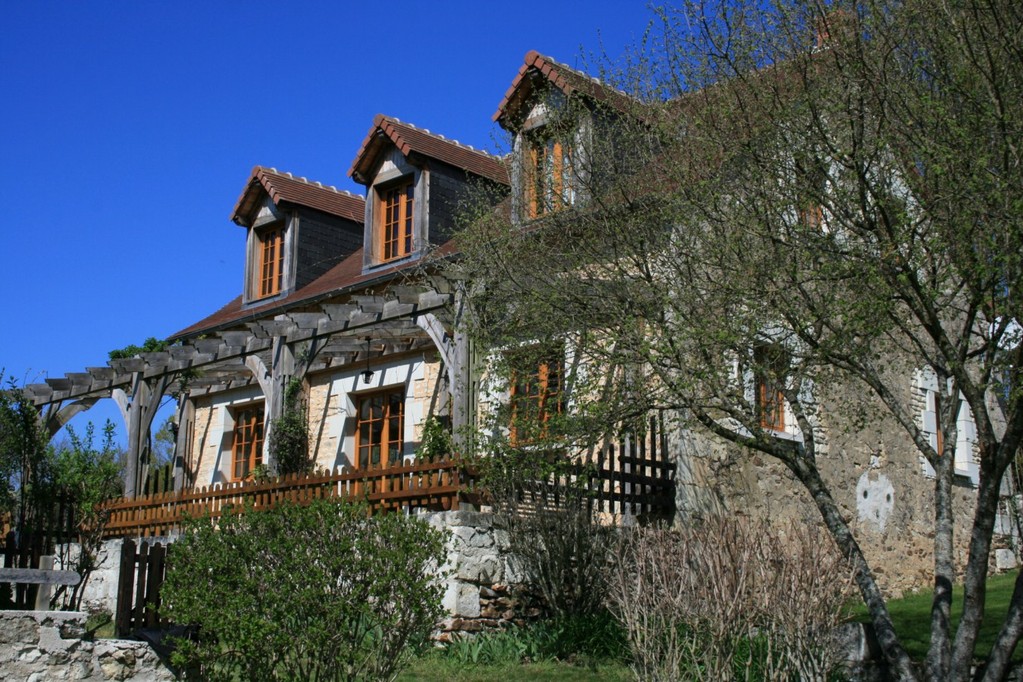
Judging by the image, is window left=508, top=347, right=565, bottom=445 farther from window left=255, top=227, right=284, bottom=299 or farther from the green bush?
window left=255, top=227, right=284, bottom=299

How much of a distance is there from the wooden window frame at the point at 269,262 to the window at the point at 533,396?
799 cm

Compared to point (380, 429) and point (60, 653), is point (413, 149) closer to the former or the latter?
point (380, 429)

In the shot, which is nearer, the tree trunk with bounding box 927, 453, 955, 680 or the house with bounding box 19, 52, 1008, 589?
the tree trunk with bounding box 927, 453, 955, 680

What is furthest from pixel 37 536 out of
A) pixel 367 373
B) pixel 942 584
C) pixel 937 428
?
pixel 937 428

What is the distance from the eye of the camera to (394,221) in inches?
636

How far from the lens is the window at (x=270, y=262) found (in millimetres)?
17922

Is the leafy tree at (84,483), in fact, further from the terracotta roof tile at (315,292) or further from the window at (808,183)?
the window at (808,183)

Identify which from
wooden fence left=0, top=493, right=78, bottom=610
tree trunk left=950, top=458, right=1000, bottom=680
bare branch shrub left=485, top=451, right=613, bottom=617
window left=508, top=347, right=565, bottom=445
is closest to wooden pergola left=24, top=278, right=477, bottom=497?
window left=508, top=347, right=565, bottom=445

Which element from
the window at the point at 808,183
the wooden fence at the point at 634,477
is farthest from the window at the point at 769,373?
the wooden fence at the point at 634,477

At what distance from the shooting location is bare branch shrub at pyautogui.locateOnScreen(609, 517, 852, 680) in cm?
715

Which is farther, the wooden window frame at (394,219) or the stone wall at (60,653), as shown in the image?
the wooden window frame at (394,219)

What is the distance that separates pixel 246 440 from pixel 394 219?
4740 mm

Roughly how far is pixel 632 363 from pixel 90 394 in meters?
11.2

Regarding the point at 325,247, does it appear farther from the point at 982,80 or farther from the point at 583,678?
the point at 982,80
